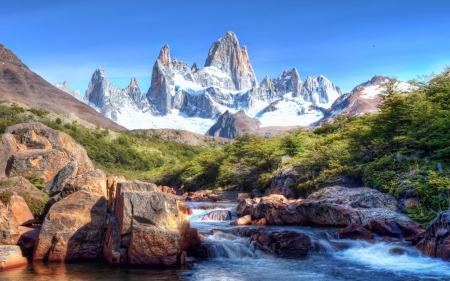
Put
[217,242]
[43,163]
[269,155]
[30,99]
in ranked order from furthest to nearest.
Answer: [30,99] → [269,155] → [43,163] → [217,242]

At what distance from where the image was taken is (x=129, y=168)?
238 ft

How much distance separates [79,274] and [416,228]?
10.2m

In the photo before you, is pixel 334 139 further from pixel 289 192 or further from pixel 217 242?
pixel 217 242

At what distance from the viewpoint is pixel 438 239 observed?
35.8 ft

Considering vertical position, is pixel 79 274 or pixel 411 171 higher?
pixel 411 171

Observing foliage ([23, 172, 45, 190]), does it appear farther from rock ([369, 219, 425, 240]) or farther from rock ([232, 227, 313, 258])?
rock ([369, 219, 425, 240])

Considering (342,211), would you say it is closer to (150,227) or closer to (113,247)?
(150,227)

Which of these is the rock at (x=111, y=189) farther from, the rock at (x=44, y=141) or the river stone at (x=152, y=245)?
the rock at (x=44, y=141)

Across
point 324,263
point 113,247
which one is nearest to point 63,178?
point 113,247

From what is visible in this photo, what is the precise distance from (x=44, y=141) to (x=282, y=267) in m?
17.5

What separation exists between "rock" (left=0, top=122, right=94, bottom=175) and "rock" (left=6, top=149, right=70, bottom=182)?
2399 mm

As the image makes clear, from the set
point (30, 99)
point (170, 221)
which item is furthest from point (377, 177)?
point (30, 99)

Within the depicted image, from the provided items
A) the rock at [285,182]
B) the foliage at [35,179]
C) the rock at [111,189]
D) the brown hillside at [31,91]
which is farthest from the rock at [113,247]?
the brown hillside at [31,91]

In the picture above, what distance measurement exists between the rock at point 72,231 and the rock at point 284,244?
4631mm
